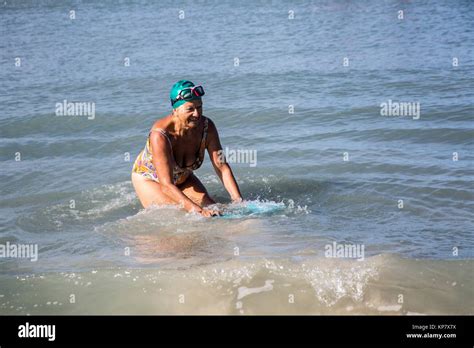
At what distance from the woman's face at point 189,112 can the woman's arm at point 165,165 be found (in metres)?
0.26

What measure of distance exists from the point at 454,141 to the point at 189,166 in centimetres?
433

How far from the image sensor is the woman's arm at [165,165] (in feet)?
21.7

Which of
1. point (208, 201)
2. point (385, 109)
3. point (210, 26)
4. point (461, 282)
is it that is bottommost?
point (461, 282)

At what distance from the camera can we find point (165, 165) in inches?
264

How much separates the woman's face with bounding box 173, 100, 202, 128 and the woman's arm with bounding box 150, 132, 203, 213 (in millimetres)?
261

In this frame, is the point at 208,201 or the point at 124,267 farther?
the point at 208,201

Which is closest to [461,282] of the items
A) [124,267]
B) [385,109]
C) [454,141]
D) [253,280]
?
[253,280]

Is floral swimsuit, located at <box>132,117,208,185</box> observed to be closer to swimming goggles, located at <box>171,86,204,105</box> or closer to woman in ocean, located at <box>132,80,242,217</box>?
woman in ocean, located at <box>132,80,242,217</box>

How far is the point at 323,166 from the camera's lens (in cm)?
900

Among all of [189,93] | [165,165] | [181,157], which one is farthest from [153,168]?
[189,93]

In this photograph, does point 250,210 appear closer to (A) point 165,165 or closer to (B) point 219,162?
(B) point 219,162

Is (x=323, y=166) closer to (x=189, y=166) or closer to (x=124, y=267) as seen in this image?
(x=189, y=166)

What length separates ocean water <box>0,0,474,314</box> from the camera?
16.9 feet

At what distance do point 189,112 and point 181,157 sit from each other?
583mm
